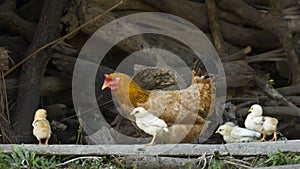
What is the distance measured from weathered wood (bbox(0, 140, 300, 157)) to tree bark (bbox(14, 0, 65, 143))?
1895 mm

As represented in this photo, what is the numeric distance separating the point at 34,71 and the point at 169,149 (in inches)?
94.3

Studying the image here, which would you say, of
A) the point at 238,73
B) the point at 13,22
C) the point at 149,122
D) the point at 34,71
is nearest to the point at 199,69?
the point at 238,73

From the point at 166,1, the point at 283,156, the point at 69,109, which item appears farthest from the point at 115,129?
the point at 283,156

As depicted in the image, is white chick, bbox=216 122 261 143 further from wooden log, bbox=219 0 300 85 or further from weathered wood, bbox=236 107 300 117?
wooden log, bbox=219 0 300 85

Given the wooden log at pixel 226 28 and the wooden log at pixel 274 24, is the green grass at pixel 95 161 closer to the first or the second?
the wooden log at pixel 274 24

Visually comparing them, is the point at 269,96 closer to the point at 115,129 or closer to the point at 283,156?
the point at 115,129

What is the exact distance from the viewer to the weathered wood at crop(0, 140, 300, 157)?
159 inches

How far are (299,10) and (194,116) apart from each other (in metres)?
2.50

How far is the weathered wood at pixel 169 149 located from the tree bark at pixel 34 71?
1.90 metres

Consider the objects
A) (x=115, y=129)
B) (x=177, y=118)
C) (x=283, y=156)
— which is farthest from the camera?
(x=115, y=129)

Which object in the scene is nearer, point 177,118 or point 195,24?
point 177,118

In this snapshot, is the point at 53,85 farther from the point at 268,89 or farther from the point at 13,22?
the point at 268,89

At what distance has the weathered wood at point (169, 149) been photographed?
4.04m

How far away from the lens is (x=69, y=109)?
6.79m
